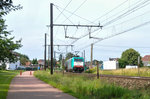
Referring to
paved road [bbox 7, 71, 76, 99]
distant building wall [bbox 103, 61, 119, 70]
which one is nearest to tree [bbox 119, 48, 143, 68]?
distant building wall [bbox 103, 61, 119, 70]

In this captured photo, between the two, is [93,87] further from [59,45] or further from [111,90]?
[59,45]

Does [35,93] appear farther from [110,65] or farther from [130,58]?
[130,58]

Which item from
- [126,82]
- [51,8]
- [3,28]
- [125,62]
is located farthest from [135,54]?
[126,82]

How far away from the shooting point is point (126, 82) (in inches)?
825

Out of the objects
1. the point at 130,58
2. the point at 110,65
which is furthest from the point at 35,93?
the point at 130,58

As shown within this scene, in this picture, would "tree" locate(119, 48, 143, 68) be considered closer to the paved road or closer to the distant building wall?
the distant building wall

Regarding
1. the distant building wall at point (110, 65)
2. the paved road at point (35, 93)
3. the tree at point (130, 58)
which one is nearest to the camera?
the paved road at point (35, 93)

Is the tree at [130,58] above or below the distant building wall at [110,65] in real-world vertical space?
above

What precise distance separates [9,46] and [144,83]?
35.3 m

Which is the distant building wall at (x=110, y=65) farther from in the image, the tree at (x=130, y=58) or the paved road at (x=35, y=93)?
the paved road at (x=35, y=93)

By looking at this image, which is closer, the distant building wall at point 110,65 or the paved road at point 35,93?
the paved road at point 35,93

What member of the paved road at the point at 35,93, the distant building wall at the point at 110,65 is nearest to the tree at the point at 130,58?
the distant building wall at the point at 110,65

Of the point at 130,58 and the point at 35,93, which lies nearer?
the point at 35,93

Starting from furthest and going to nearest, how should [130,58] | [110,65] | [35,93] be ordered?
1. [130,58]
2. [110,65]
3. [35,93]
